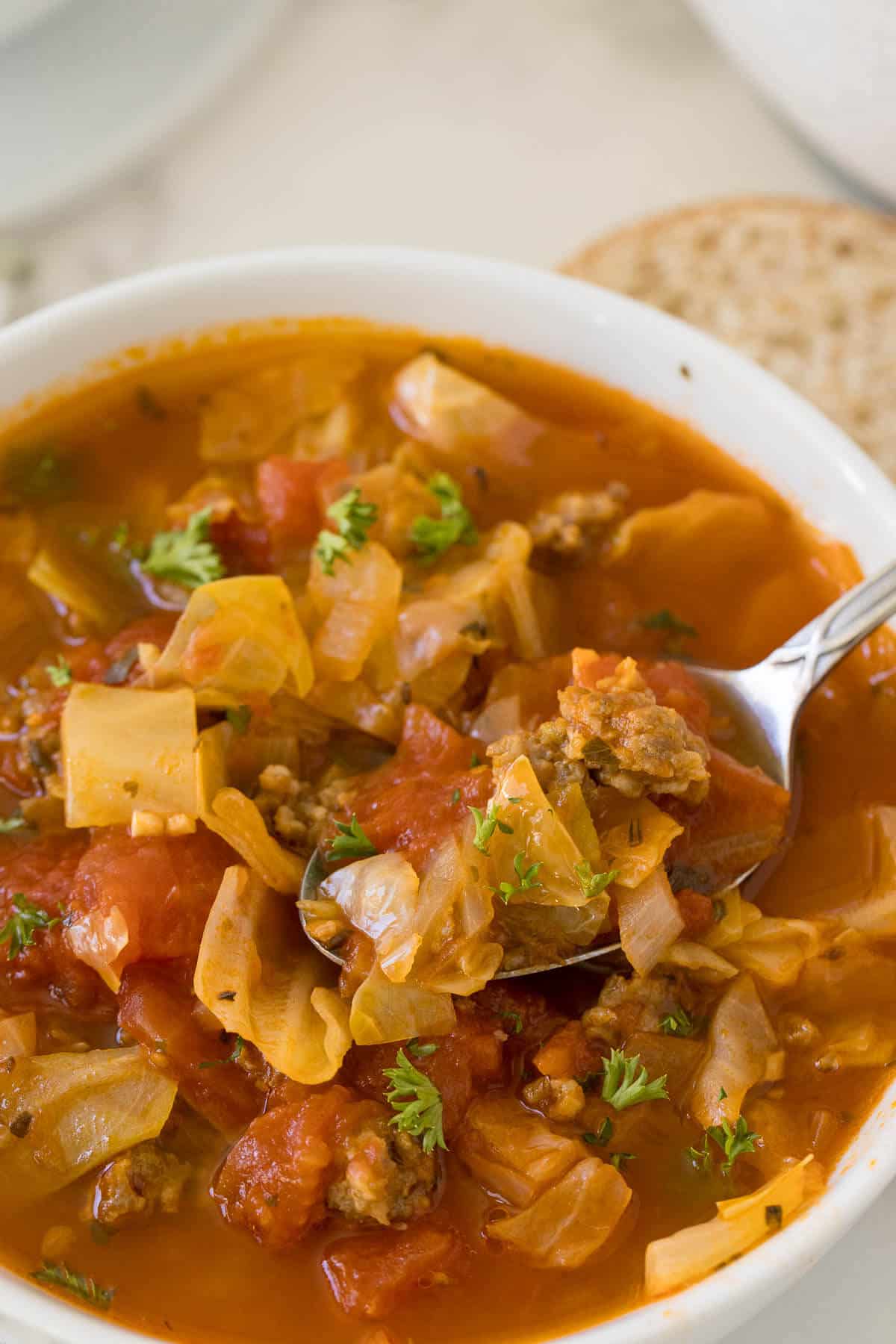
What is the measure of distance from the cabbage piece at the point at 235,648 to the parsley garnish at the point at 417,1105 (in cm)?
91

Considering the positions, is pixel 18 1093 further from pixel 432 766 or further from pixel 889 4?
pixel 889 4

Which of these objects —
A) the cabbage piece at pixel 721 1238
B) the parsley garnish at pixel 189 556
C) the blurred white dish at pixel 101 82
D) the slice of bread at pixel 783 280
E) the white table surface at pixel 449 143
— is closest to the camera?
the cabbage piece at pixel 721 1238

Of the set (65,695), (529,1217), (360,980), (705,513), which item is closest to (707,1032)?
(529,1217)

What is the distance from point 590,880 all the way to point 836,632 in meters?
0.93

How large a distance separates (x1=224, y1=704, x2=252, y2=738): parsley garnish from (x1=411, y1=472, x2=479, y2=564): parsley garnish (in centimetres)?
65

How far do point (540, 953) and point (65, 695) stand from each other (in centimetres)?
128

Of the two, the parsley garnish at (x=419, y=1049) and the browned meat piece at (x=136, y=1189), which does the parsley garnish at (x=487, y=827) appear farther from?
the browned meat piece at (x=136, y=1189)

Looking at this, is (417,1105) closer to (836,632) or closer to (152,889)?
(152,889)

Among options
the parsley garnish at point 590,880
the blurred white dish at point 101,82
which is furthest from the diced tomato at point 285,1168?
the blurred white dish at point 101,82

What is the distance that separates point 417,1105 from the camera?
111 inches

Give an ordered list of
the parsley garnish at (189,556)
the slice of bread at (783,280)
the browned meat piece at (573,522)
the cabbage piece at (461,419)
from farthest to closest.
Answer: the slice of bread at (783,280) < the cabbage piece at (461,419) < the browned meat piece at (573,522) < the parsley garnish at (189,556)

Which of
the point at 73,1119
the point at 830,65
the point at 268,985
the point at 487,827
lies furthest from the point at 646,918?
the point at 830,65

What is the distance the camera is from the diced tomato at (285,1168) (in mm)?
2805

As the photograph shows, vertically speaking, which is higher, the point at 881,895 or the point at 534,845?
the point at 534,845
